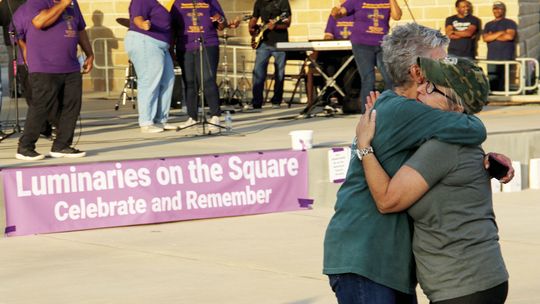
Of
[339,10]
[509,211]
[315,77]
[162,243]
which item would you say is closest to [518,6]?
[315,77]

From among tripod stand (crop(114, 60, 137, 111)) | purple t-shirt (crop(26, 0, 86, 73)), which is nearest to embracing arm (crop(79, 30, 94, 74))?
purple t-shirt (crop(26, 0, 86, 73))

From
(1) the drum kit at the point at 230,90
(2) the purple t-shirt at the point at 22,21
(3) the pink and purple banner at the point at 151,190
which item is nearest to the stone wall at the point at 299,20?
(1) the drum kit at the point at 230,90

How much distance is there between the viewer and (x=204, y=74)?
1420 centimetres

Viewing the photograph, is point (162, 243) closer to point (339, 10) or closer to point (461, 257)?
point (461, 257)

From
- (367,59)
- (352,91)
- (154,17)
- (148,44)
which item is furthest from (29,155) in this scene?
(352,91)

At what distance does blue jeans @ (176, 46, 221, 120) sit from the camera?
46.5 feet

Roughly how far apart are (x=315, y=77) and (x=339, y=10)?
253 cm

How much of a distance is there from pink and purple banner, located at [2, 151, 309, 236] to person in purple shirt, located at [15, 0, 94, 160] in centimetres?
144

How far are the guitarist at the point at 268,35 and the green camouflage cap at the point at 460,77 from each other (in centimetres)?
1397

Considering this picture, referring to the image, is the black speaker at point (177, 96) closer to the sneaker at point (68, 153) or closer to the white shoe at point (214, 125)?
the white shoe at point (214, 125)

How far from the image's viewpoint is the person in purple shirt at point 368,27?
49.1ft

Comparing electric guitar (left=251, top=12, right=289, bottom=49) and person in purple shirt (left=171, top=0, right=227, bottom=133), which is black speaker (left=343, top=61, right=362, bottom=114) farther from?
person in purple shirt (left=171, top=0, right=227, bottom=133)

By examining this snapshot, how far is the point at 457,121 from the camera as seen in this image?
13.7ft

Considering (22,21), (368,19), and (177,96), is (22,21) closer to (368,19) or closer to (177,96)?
(368,19)
